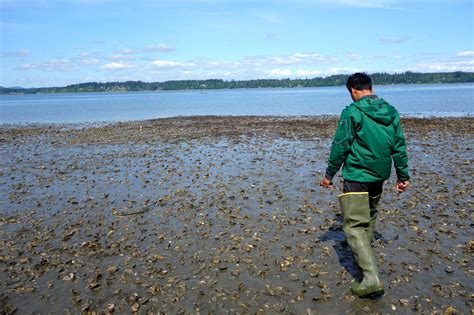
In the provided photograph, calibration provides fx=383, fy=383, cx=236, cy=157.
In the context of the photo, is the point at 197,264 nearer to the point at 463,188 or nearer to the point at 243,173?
the point at 243,173

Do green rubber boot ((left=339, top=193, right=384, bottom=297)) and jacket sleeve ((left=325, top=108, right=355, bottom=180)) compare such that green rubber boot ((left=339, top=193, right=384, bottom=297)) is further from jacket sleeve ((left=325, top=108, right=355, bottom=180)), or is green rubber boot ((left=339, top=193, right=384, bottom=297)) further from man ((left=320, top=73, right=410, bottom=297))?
jacket sleeve ((left=325, top=108, right=355, bottom=180))

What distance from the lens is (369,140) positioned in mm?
7367

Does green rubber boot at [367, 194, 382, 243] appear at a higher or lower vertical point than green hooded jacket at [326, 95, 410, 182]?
lower

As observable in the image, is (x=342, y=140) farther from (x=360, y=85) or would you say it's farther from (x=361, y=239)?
(x=361, y=239)

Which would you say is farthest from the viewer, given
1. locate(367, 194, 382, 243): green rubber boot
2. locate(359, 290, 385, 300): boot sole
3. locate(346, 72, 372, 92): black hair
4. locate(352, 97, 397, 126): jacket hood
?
locate(367, 194, 382, 243): green rubber boot

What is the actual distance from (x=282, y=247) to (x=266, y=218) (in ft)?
7.88

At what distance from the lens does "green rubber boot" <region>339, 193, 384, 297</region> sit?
24.8 ft

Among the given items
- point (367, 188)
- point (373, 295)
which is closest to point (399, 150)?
point (367, 188)

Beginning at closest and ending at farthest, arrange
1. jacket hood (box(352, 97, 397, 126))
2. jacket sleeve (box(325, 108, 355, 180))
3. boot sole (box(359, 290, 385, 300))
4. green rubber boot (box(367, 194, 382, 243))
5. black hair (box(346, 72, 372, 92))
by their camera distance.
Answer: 1. jacket hood (box(352, 97, 397, 126))
2. jacket sleeve (box(325, 108, 355, 180))
3. black hair (box(346, 72, 372, 92))
4. boot sole (box(359, 290, 385, 300))
5. green rubber boot (box(367, 194, 382, 243))

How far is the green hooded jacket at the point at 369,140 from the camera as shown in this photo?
7.31 meters

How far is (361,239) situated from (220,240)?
4653 millimetres

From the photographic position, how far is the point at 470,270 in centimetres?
877

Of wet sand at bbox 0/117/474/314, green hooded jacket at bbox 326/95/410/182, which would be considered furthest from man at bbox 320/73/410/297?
wet sand at bbox 0/117/474/314

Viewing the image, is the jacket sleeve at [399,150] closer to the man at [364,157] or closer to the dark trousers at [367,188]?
the man at [364,157]
